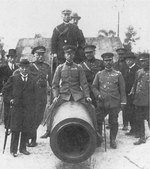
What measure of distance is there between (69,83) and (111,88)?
108 cm

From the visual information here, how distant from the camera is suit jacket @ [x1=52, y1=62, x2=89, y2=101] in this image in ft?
23.0

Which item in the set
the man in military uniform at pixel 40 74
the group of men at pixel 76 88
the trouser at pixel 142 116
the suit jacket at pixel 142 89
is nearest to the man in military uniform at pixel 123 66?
the group of men at pixel 76 88

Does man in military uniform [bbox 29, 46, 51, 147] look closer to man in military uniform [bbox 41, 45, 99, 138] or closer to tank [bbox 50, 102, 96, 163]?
man in military uniform [bbox 41, 45, 99, 138]

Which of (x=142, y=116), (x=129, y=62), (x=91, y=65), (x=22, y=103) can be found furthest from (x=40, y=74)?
(x=142, y=116)

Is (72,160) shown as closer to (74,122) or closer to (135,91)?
(74,122)

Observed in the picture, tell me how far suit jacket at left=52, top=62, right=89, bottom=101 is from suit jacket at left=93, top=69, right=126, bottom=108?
0.66m

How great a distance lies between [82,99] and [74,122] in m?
1.10

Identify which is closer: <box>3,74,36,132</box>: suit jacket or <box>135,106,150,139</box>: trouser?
<box>3,74,36,132</box>: suit jacket

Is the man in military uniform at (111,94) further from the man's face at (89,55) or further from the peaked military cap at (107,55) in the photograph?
the man's face at (89,55)

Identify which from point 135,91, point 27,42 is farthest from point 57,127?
point 27,42

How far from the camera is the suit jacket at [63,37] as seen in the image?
8602 millimetres

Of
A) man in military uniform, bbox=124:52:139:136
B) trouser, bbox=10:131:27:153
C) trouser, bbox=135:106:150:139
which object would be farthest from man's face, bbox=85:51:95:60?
trouser, bbox=10:131:27:153

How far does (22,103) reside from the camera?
7.29 metres

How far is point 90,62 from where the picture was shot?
8.14 meters
